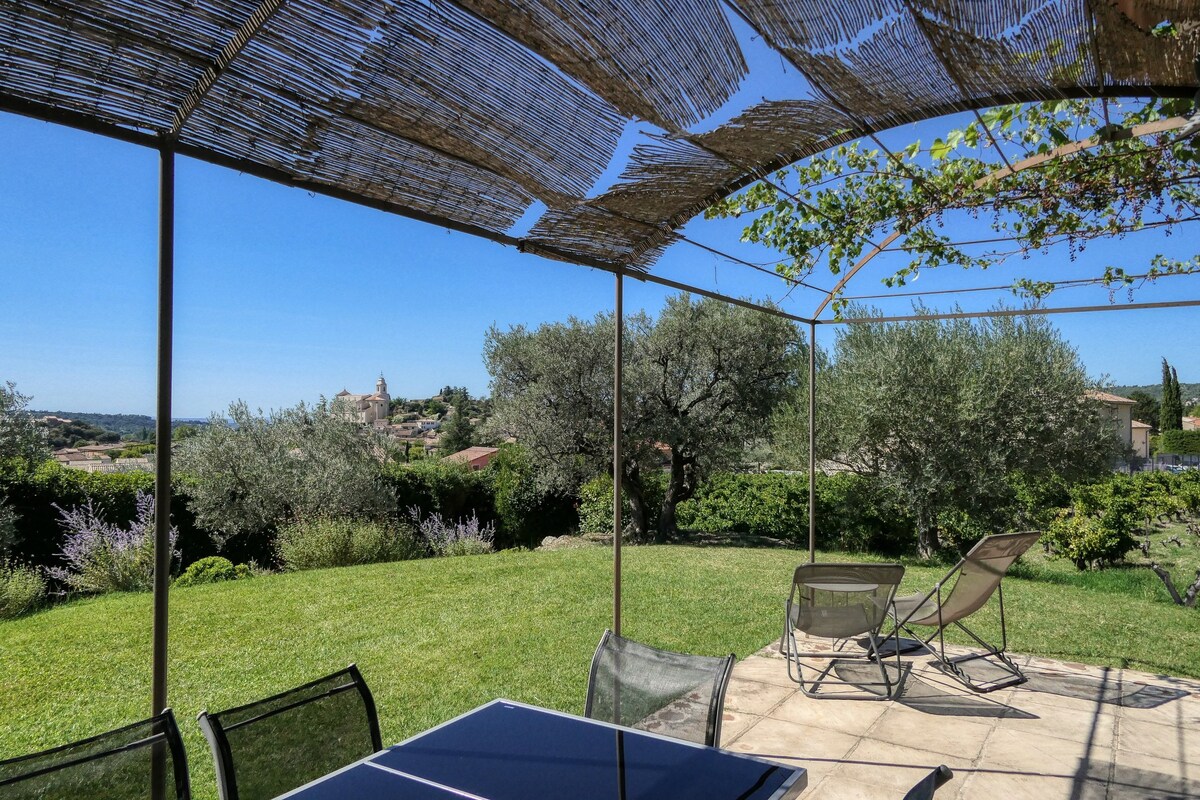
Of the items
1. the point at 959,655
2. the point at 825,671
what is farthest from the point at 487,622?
the point at 959,655

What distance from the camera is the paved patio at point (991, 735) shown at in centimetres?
304

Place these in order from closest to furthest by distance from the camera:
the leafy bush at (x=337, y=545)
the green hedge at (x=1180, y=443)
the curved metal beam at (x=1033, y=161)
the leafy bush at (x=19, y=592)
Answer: the curved metal beam at (x=1033, y=161) → the leafy bush at (x=19, y=592) → the leafy bush at (x=337, y=545) → the green hedge at (x=1180, y=443)

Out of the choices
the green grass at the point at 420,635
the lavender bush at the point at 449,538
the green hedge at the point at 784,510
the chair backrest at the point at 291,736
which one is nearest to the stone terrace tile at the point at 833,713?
the green grass at the point at 420,635

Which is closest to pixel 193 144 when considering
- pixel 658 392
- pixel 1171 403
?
pixel 658 392

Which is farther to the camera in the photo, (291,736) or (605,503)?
(605,503)

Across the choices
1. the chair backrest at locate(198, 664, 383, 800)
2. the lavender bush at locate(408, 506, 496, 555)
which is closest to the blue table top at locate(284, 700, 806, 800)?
the chair backrest at locate(198, 664, 383, 800)

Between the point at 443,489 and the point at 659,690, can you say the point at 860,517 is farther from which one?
the point at 659,690

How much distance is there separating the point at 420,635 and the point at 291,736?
4.75 meters

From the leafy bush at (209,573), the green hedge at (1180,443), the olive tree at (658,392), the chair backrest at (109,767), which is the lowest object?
the leafy bush at (209,573)

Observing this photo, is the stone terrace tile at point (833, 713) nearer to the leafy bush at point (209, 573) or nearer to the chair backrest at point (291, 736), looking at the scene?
the chair backrest at point (291, 736)

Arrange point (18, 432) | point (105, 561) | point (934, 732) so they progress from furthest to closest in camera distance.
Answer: point (18, 432) < point (105, 561) < point (934, 732)

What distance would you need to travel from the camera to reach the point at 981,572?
4.49 metres

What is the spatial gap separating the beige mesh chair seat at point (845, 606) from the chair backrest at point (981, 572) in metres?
0.44

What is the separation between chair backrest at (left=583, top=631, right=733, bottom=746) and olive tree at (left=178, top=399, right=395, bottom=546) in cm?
1019
